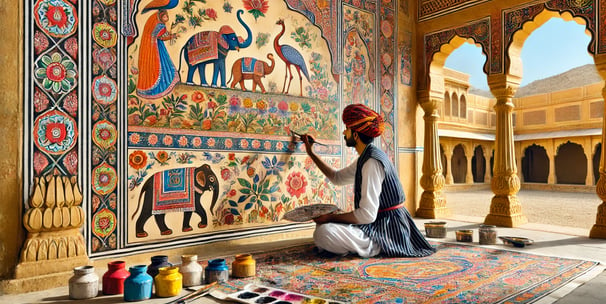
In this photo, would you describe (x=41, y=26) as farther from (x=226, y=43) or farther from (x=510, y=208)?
(x=510, y=208)

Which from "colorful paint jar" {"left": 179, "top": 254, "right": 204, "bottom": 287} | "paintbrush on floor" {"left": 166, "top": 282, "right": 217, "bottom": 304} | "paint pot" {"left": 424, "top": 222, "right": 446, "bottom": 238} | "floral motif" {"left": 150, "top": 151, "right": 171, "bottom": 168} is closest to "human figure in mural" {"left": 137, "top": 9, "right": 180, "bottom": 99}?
"floral motif" {"left": 150, "top": 151, "right": 171, "bottom": 168}

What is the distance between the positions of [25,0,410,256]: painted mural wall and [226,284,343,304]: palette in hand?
1.57m

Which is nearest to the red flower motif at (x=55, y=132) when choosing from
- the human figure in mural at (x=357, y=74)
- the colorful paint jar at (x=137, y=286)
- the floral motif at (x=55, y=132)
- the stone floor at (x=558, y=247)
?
the floral motif at (x=55, y=132)

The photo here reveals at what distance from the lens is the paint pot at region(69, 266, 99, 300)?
8.84 feet

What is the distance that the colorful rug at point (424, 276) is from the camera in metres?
2.74

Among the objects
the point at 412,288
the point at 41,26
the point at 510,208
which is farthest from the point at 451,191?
the point at 41,26

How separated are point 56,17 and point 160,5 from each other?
0.95 meters

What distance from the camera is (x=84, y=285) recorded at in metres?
2.69

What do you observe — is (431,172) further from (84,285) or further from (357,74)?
(84,285)

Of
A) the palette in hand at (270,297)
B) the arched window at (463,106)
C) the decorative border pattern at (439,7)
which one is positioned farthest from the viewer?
the arched window at (463,106)

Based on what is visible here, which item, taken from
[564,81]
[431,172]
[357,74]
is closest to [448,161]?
[431,172]

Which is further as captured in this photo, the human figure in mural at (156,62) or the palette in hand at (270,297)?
the human figure in mural at (156,62)

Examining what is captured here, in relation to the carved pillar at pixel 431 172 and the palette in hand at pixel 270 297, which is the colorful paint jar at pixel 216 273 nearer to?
the palette in hand at pixel 270 297

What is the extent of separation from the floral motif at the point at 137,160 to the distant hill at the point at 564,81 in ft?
93.7
